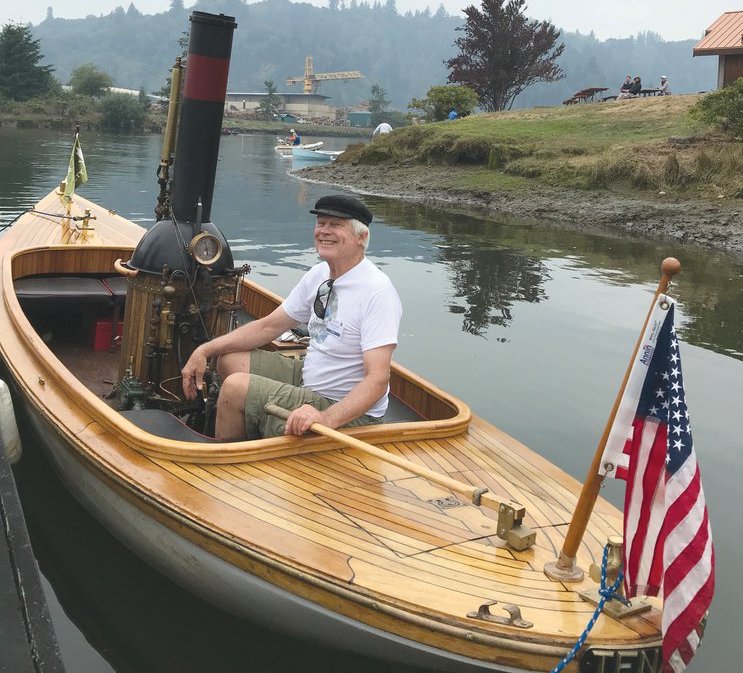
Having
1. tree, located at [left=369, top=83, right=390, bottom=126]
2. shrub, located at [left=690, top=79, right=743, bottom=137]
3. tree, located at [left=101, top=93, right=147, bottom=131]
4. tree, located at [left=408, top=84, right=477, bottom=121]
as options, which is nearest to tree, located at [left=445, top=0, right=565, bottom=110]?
tree, located at [left=408, top=84, right=477, bottom=121]

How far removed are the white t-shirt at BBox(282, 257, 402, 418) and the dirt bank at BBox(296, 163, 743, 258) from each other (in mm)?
13044

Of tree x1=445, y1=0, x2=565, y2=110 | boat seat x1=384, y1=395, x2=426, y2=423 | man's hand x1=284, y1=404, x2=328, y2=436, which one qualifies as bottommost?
boat seat x1=384, y1=395, x2=426, y2=423

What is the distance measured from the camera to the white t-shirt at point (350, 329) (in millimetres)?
4207

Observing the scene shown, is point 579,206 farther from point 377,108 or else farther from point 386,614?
point 377,108

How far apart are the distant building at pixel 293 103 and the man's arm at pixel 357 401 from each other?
123m

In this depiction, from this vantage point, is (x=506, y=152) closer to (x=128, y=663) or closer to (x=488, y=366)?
(x=488, y=366)

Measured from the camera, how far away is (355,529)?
12.0 feet

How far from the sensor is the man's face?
14.0 feet

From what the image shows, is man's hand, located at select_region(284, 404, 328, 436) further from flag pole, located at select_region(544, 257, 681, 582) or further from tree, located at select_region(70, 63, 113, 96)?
tree, located at select_region(70, 63, 113, 96)

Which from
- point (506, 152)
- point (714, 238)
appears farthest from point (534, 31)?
point (714, 238)

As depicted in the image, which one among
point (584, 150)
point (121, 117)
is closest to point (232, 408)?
point (584, 150)

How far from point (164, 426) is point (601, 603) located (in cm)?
237

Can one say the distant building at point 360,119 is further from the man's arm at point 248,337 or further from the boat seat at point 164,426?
the boat seat at point 164,426

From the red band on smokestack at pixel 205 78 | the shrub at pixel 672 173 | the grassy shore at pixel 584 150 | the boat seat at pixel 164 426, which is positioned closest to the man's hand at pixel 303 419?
the boat seat at pixel 164 426
